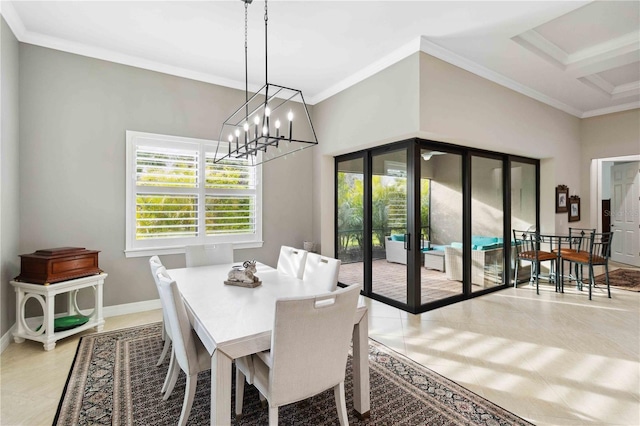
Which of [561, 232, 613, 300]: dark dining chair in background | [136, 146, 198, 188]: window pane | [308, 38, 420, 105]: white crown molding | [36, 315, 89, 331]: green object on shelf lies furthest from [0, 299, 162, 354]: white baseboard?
[561, 232, 613, 300]: dark dining chair in background

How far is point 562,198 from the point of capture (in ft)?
17.7

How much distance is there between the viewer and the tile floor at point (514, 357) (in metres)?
2.03

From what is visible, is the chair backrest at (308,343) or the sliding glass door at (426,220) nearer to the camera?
the chair backrest at (308,343)

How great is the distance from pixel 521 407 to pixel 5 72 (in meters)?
4.97

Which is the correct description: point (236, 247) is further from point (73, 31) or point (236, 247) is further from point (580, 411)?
point (580, 411)

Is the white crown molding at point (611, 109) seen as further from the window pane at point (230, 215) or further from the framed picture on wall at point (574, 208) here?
the window pane at point (230, 215)

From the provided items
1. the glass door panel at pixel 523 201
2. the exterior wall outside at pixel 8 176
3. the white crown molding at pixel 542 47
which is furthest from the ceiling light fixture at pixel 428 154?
the exterior wall outside at pixel 8 176

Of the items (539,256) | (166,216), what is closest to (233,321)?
(166,216)

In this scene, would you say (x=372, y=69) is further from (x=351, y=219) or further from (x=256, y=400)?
(x=256, y=400)

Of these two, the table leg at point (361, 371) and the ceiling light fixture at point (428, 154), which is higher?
the ceiling light fixture at point (428, 154)

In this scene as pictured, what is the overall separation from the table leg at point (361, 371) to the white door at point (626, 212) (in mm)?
7731

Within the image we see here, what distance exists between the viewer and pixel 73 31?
3166mm

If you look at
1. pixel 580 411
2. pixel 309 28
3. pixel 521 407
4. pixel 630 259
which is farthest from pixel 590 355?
pixel 630 259

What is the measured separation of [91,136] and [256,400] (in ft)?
11.1
